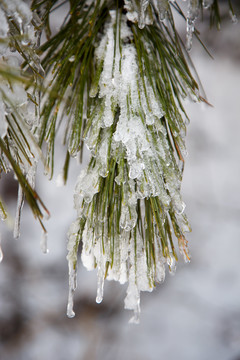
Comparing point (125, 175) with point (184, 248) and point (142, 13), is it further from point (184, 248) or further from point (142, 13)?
point (142, 13)

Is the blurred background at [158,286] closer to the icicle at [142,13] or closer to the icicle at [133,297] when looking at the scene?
the icicle at [133,297]

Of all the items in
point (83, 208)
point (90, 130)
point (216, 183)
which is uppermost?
point (90, 130)

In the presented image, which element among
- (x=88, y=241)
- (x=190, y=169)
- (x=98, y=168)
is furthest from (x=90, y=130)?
(x=190, y=169)

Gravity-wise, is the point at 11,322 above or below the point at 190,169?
below

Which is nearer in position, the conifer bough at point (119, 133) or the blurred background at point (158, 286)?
the conifer bough at point (119, 133)

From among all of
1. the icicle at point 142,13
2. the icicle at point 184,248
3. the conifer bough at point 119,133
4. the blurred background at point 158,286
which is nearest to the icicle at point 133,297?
the conifer bough at point 119,133

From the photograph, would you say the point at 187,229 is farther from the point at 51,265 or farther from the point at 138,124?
the point at 51,265
